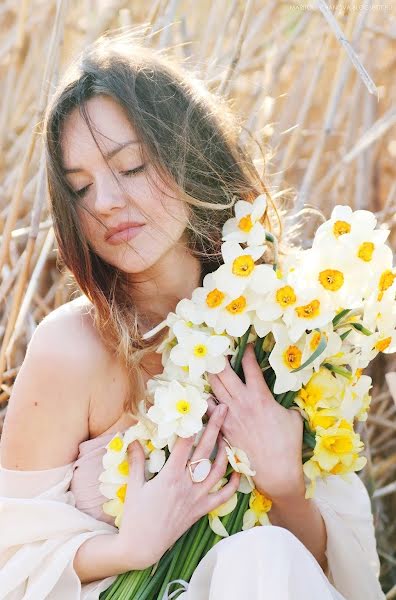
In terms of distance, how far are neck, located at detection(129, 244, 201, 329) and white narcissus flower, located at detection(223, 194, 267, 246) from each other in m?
0.10

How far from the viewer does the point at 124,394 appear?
1397 millimetres

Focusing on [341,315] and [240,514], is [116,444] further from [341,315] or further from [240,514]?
[341,315]

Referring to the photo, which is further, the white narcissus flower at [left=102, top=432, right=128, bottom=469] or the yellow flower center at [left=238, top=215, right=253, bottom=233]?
the yellow flower center at [left=238, top=215, right=253, bottom=233]

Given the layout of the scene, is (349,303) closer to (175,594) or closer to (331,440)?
(331,440)

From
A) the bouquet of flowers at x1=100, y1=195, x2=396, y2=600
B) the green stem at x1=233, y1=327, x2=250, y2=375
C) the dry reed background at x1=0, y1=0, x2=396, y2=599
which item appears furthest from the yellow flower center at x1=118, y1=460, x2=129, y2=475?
the dry reed background at x1=0, y1=0, x2=396, y2=599

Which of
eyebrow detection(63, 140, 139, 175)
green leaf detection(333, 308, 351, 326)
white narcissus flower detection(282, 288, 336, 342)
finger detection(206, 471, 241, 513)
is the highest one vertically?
eyebrow detection(63, 140, 139, 175)

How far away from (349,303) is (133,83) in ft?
1.58

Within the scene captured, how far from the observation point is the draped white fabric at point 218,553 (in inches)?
46.1

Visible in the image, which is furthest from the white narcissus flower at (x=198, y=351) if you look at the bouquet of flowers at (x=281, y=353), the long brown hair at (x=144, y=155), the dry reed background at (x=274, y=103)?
the dry reed background at (x=274, y=103)

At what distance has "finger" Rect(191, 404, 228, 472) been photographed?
1.31 metres

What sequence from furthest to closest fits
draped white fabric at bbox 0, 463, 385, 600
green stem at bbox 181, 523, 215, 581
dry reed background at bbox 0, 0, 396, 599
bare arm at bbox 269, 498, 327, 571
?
dry reed background at bbox 0, 0, 396, 599
bare arm at bbox 269, 498, 327, 571
green stem at bbox 181, 523, 215, 581
draped white fabric at bbox 0, 463, 385, 600

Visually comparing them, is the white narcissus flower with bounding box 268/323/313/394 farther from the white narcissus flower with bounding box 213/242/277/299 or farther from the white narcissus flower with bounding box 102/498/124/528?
the white narcissus flower with bounding box 102/498/124/528

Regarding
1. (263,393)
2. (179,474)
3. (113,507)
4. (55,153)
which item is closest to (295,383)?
(263,393)

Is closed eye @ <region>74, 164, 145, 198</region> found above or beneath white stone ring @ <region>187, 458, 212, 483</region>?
above
